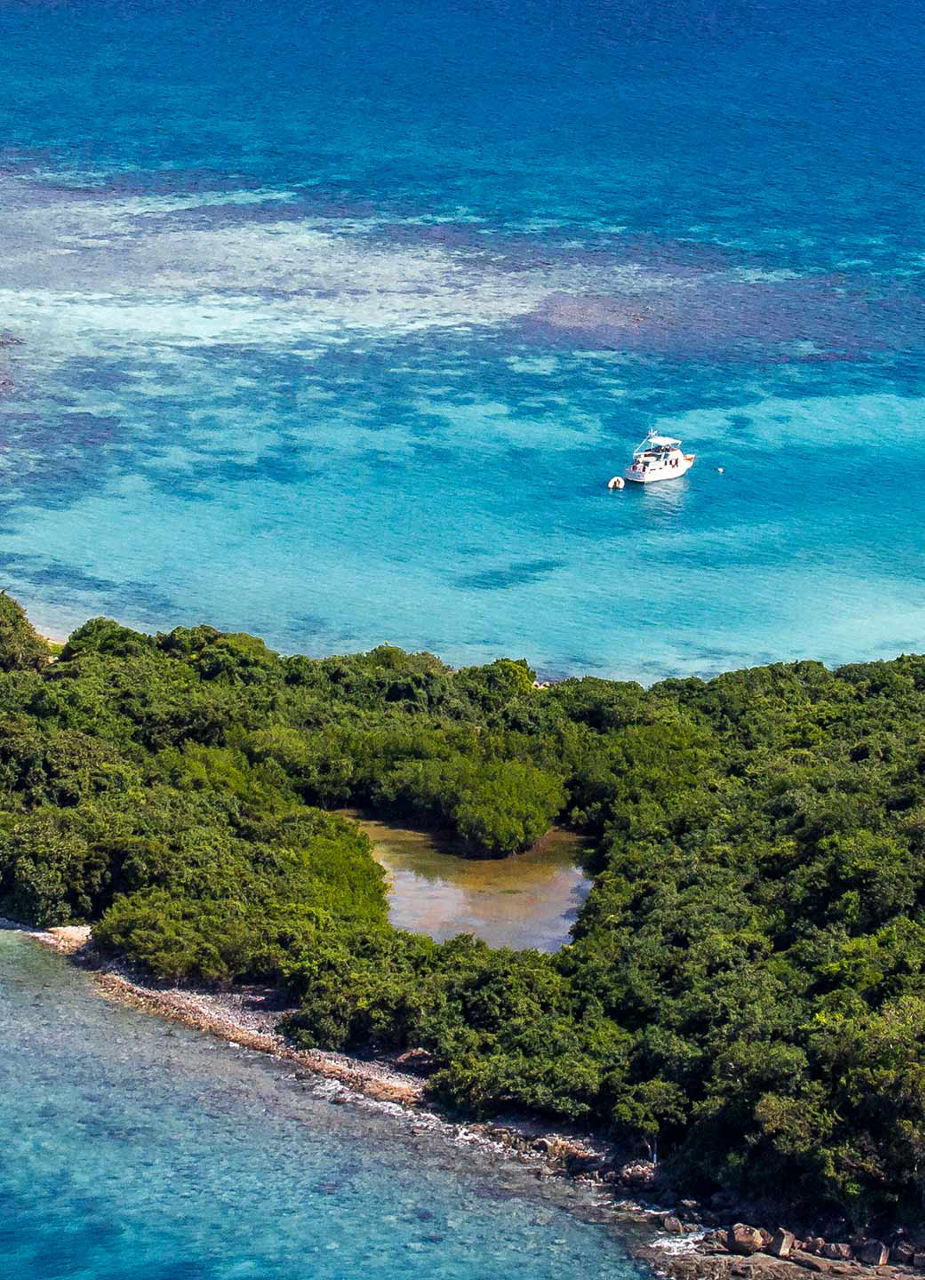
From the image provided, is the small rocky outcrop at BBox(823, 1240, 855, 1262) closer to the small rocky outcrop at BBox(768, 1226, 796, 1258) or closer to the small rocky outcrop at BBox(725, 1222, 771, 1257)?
the small rocky outcrop at BBox(768, 1226, 796, 1258)

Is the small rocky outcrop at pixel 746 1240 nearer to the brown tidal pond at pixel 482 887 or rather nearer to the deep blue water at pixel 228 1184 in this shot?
the deep blue water at pixel 228 1184

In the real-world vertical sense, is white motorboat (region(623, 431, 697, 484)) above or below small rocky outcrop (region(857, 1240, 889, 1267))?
above

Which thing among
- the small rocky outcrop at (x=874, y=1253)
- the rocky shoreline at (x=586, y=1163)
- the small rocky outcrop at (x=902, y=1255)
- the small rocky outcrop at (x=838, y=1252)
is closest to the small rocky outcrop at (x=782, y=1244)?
the rocky shoreline at (x=586, y=1163)

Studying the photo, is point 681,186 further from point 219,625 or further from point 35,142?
point 219,625

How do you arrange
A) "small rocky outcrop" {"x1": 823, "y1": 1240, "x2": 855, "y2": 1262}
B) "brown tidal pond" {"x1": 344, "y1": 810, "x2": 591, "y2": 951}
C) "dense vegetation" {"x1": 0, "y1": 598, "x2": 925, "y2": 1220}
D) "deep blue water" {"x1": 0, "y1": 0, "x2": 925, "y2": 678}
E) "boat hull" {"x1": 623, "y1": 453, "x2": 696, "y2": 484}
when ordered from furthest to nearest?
"boat hull" {"x1": 623, "y1": 453, "x2": 696, "y2": 484}, "deep blue water" {"x1": 0, "y1": 0, "x2": 925, "y2": 678}, "brown tidal pond" {"x1": 344, "y1": 810, "x2": 591, "y2": 951}, "dense vegetation" {"x1": 0, "y1": 598, "x2": 925, "y2": 1220}, "small rocky outcrop" {"x1": 823, "y1": 1240, "x2": 855, "y2": 1262}

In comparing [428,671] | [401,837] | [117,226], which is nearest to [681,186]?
[117,226]

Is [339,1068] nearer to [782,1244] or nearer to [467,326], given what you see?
[782,1244]

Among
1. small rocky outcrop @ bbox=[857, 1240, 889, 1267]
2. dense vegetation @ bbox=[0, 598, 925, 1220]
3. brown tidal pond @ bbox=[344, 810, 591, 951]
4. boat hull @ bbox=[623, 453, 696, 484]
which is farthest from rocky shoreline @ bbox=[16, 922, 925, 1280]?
boat hull @ bbox=[623, 453, 696, 484]

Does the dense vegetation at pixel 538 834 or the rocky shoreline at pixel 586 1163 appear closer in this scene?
the rocky shoreline at pixel 586 1163
